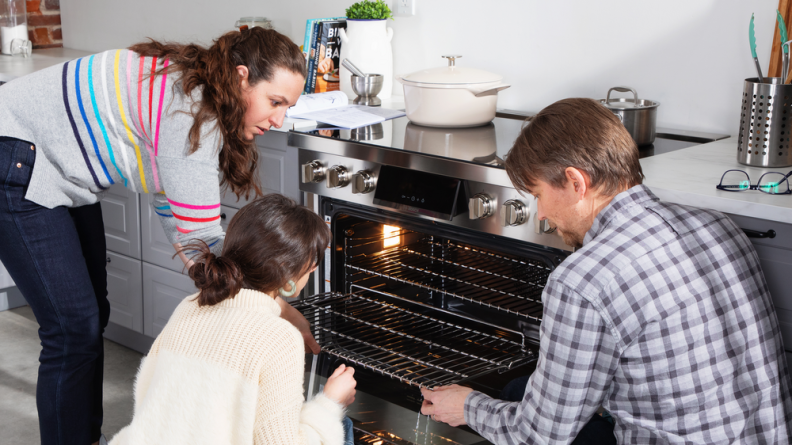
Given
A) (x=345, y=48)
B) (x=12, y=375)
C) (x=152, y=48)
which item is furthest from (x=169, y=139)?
(x=12, y=375)

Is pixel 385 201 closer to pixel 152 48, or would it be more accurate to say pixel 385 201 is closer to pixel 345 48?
pixel 152 48

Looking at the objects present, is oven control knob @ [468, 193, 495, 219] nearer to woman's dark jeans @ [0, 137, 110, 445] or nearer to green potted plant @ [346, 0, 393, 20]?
woman's dark jeans @ [0, 137, 110, 445]

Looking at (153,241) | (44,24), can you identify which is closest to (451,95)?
(153,241)

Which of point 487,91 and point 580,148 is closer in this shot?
point 580,148

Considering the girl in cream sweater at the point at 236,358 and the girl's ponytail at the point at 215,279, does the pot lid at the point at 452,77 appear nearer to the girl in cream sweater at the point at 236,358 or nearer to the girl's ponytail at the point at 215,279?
the girl in cream sweater at the point at 236,358

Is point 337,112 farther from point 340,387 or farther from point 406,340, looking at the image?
point 340,387

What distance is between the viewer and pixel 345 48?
2455 mm

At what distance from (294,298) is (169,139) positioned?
0.79 meters

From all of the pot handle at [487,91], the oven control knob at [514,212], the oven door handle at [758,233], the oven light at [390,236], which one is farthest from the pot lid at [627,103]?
the oven light at [390,236]

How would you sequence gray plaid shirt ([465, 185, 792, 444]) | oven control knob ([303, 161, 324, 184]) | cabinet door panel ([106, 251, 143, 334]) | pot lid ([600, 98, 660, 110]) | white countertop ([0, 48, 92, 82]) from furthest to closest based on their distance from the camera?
white countertop ([0, 48, 92, 82])
cabinet door panel ([106, 251, 143, 334])
oven control knob ([303, 161, 324, 184])
pot lid ([600, 98, 660, 110])
gray plaid shirt ([465, 185, 792, 444])

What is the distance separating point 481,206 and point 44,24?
2.91m

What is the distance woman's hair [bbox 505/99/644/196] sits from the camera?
113cm

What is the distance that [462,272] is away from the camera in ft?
6.71

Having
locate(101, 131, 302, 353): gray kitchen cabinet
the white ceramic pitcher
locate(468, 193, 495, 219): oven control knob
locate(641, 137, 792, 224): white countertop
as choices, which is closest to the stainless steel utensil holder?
locate(641, 137, 792, 224): white countertop
